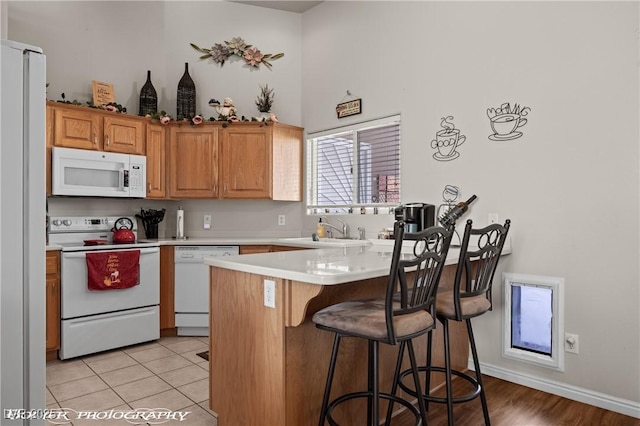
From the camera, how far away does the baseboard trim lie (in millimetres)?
2504

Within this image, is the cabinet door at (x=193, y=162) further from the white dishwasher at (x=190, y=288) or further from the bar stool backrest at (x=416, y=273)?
the bar stool backrest at (x=416, y=273)

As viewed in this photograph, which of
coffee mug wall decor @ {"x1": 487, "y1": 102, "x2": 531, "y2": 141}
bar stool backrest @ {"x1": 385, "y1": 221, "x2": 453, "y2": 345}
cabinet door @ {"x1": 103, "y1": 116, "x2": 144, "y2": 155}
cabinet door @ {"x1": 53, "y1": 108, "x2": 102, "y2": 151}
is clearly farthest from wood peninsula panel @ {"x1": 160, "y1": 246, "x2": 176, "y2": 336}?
coffee mug wall decor @ {"x1": 487, "y1": 102, "x2": 531, "y2": 141}

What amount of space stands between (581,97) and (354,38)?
2.24 meters

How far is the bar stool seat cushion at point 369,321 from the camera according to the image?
5.57 feet

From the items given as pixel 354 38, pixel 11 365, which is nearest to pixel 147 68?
pixel 354 38

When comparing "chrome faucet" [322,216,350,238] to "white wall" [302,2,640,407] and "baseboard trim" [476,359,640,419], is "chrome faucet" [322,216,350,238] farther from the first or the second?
"baseboard trim" [476,359,640,419]

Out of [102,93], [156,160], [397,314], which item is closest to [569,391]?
[397,314]

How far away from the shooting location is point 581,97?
2.69 metres

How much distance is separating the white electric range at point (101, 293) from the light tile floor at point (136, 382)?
13cm

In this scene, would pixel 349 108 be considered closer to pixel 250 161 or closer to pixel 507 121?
pixel 250 161

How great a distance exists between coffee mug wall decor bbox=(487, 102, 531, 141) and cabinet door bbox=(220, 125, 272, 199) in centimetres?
220

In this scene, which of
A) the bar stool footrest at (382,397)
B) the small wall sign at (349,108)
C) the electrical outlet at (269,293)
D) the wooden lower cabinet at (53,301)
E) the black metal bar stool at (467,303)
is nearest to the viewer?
the bar stool footrest at (382,397)

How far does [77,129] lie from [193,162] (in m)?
1.05

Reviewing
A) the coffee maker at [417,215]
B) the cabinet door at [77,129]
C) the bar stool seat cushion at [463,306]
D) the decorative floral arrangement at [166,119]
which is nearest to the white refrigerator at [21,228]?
the bar stool seat cushion at [463,306]
